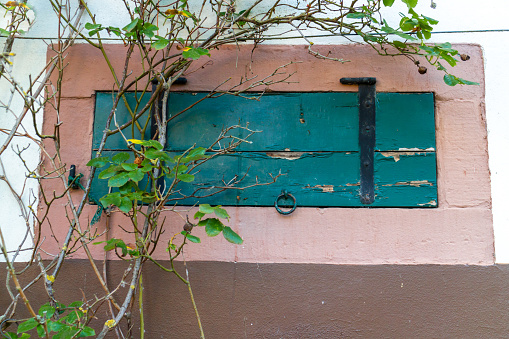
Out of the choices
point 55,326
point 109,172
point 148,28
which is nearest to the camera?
point 55,326

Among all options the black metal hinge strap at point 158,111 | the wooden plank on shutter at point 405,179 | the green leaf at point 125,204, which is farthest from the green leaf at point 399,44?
the green leaf at point 125,204

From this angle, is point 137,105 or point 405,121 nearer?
point 137,105

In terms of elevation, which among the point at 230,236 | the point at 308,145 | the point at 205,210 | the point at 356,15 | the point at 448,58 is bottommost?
the point at 230,236

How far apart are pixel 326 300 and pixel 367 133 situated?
3.43 ft

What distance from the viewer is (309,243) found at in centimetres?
254

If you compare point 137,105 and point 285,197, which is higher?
point 137,105

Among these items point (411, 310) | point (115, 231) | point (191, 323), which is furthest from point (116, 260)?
point (411, 310)

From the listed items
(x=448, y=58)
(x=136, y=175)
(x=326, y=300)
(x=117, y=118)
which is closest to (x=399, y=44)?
(x=448, y=58)

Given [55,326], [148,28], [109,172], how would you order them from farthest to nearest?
[148,28]
[109,172]
[55,326]

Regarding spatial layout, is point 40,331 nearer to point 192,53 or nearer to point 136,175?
point 136,175

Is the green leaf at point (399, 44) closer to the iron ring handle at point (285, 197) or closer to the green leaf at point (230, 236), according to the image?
the iron ring handle at point (285, 197)

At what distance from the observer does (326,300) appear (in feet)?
8.14

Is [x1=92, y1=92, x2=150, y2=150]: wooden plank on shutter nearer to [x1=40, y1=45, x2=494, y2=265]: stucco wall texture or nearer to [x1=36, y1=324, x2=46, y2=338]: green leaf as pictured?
[x1=40, y1=45, x2=494, y2=265]: stucco wall texture

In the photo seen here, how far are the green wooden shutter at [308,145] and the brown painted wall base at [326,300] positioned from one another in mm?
422
